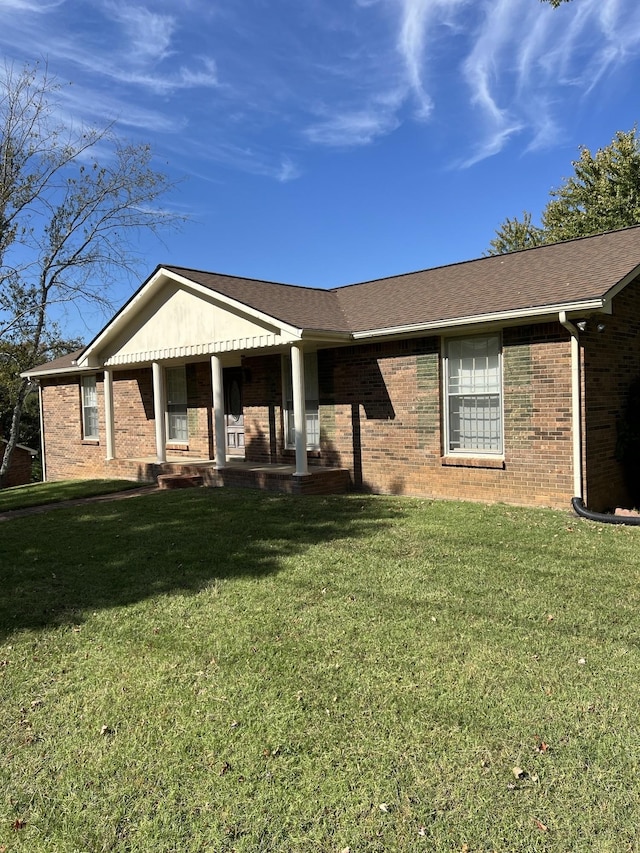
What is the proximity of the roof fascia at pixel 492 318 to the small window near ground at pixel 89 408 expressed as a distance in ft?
32.4

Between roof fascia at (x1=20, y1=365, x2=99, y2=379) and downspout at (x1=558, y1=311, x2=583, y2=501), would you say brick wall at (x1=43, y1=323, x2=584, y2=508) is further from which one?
roof fascia at (x1=20, y1=365, x2=99, y2=379)

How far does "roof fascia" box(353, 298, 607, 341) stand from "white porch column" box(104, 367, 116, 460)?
7.80m

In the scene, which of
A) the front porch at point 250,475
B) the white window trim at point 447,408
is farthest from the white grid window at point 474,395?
the front porch at point 250,475

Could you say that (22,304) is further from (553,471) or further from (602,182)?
(602,182)

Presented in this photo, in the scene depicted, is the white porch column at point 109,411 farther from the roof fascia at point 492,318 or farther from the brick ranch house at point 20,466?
the brick ranch house at point 20,466

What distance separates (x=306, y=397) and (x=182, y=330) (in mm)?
3172

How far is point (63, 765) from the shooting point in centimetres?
342

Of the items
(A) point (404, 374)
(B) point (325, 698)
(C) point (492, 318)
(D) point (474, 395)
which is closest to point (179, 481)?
(A) point (404, 374)

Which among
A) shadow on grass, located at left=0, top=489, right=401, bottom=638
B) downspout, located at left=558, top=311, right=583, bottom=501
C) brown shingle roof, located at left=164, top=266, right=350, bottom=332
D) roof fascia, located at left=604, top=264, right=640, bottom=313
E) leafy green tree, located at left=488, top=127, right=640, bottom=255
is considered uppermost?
leafy green tree, located at left=488, top=127, right=640, bottom=255

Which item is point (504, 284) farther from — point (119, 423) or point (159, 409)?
point (119, 423)

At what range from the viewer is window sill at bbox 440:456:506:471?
993 cm

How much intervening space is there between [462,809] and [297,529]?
5.62 metres

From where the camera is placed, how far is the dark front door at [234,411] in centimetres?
1487

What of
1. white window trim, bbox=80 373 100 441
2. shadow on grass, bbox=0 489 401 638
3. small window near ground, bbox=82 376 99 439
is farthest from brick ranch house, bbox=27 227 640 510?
small window near ground, bbox=82 376 99 439
